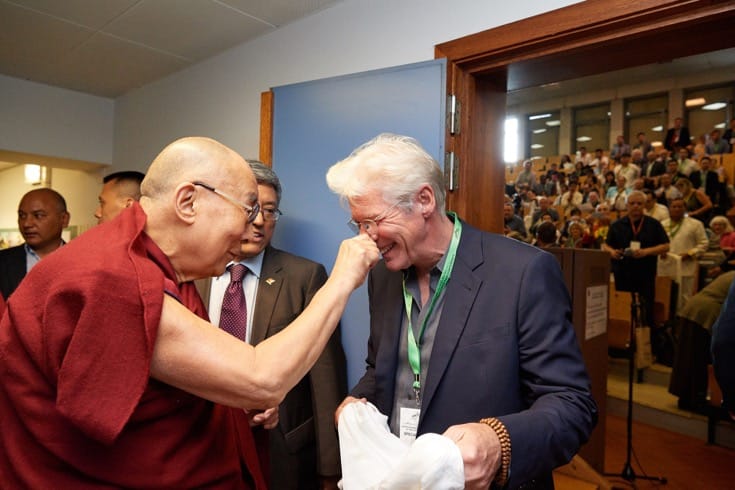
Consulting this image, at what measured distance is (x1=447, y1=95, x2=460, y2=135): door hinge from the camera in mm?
1892

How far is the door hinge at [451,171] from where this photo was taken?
6.19ft

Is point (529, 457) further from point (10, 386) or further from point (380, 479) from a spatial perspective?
point (10, 386)

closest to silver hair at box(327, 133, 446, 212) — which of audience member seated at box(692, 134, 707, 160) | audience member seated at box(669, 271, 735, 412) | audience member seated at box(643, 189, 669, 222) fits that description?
audience member seated at box(669, 271, 735, 412)

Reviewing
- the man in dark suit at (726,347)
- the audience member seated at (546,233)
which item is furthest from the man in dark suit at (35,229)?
the audience member seated at (546,233)

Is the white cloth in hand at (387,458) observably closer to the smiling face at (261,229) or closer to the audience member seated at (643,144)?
the smiling face at (261,229)

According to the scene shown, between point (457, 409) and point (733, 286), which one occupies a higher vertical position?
point (733, 286)

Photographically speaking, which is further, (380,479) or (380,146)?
(380,146)

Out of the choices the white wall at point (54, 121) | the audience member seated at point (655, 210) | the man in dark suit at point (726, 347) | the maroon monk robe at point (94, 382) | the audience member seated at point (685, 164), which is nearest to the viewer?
the maroon monk robe at point (94, 382)

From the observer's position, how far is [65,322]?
847 mm

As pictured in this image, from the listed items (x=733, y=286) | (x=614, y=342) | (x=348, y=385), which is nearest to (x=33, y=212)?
(x=348, y=385)

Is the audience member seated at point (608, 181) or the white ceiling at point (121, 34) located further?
the audience member seated at point (608, 181)

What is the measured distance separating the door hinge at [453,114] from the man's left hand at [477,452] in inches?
49.2

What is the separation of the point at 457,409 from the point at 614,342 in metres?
5.07

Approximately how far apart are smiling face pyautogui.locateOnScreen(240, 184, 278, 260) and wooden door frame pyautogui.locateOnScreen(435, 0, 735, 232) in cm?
73
